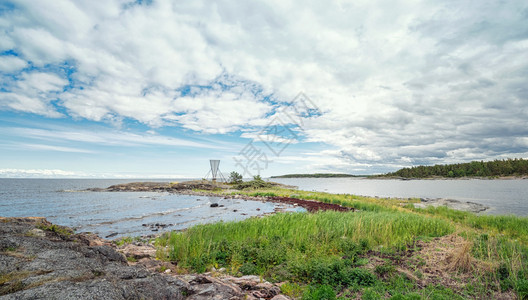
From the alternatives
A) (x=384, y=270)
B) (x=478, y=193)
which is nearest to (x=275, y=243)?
(x=384, y=270)

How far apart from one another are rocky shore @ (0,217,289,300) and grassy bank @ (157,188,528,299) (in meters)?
1.42

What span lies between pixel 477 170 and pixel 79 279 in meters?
198

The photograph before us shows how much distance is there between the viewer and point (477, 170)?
14938cm

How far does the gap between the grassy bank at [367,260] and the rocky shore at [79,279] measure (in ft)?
4.64

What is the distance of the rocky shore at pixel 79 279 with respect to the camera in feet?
11.3

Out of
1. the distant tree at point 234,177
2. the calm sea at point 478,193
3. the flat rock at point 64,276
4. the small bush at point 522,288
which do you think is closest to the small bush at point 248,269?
the flat rock at point 64,276

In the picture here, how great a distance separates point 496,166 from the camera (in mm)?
141250

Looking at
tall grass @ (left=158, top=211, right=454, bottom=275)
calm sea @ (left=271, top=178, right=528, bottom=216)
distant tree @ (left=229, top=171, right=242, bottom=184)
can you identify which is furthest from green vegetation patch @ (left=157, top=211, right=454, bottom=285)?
distant tree @ (left=229, top=171, right=242, bottom=184)

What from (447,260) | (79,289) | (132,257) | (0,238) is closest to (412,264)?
(447,260)

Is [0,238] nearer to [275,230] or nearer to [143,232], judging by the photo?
[275,230]

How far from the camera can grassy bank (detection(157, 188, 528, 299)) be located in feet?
20.4

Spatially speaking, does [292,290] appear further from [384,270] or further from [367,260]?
[367,260]

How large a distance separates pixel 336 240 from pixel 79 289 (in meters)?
8.97

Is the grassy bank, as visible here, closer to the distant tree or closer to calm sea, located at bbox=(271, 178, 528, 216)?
calm sea, located at bbox=(271, 178, 528, 216)
